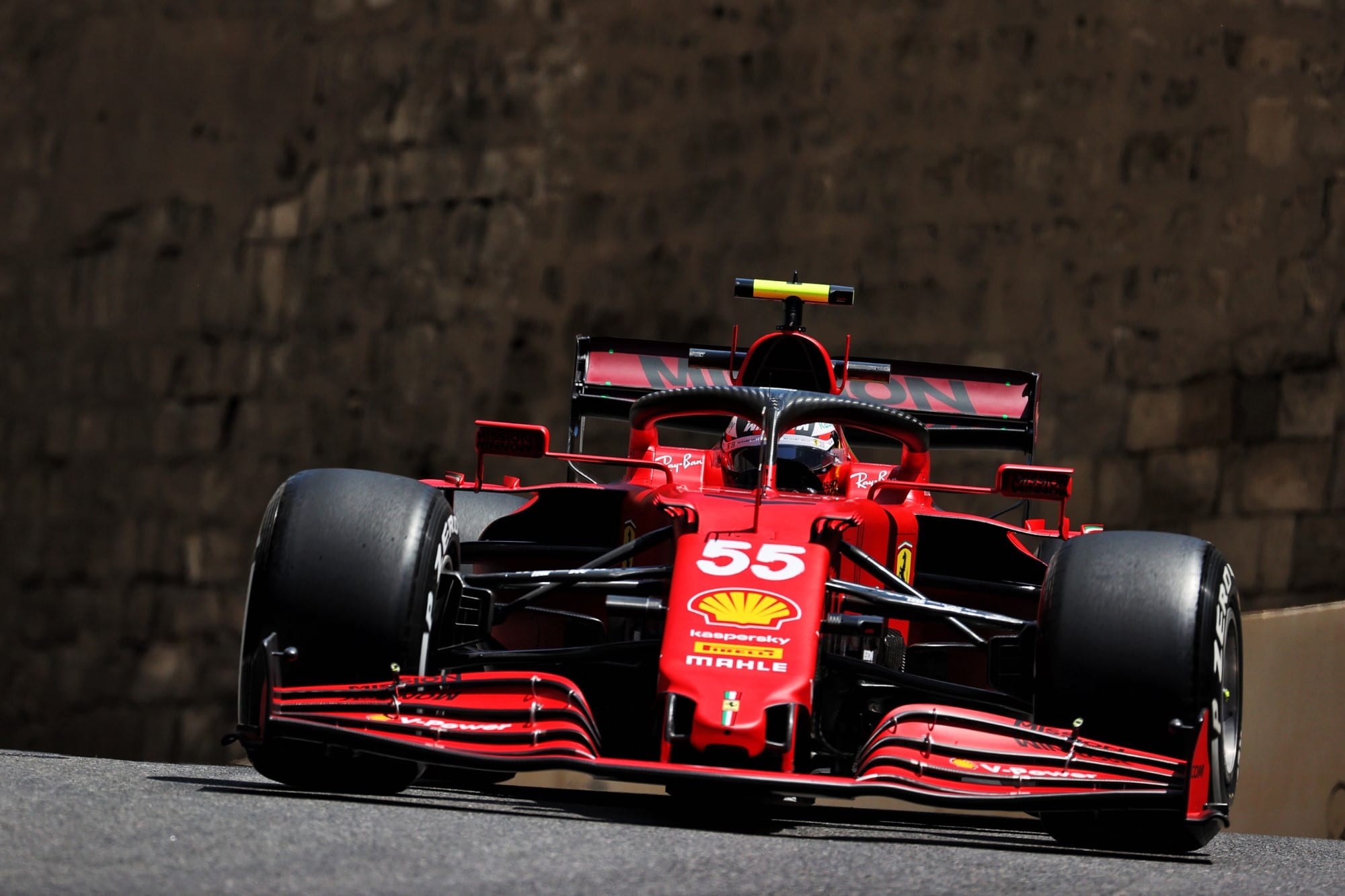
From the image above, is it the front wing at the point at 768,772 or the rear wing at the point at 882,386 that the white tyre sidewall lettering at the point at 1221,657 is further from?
the rear wing at the point at 882,386

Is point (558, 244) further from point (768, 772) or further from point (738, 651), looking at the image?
point (768, 772)

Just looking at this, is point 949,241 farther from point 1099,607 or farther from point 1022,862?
point 1022,862

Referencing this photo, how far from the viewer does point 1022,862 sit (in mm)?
4414

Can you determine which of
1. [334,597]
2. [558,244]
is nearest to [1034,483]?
[334,597]

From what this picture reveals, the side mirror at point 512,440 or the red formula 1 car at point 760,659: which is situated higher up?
the side mirror at point 512,440

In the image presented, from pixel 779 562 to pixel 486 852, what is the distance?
1727 mm

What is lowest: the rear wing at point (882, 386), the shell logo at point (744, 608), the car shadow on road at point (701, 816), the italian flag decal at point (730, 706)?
the car shadow on road at point (701, 816)

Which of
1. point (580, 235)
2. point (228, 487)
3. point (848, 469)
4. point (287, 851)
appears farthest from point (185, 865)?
point (228, 487)

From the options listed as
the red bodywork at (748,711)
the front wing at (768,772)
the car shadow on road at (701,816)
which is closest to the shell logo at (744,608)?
the red bodywork at (748,711)

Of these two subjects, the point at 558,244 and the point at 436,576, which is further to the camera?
the point at 558,244

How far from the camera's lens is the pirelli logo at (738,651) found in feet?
16.4

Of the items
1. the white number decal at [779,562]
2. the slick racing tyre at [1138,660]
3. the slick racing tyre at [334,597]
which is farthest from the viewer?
the white number decal at [779,562]

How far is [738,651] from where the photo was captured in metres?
5.03

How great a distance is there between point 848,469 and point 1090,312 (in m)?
4.46
